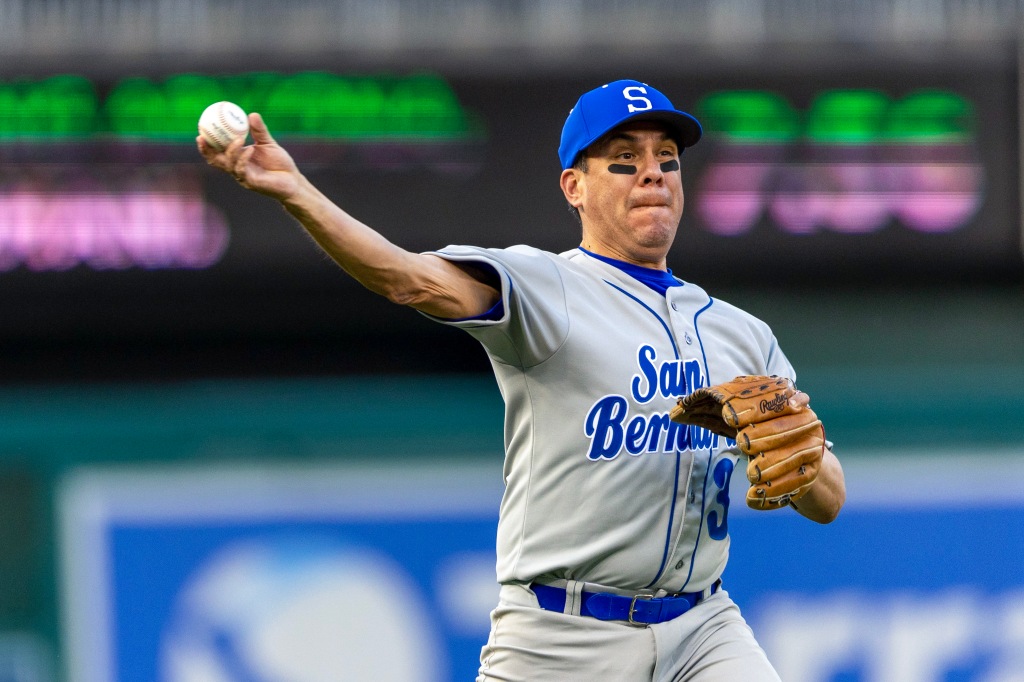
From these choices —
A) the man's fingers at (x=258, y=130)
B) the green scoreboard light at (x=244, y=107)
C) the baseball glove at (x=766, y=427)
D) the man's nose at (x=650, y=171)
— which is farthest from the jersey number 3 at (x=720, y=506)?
the green scoreboard light at (x=244, y=107)

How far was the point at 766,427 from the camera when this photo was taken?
271 centimetres

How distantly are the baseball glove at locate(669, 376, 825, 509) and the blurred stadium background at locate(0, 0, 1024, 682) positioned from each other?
2.77 metres

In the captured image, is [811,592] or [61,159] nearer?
[61,159]

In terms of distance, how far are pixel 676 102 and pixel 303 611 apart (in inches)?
89.6

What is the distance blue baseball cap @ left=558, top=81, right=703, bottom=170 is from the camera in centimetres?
299

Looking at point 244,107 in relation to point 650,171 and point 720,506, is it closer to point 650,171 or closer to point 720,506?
point 650,171

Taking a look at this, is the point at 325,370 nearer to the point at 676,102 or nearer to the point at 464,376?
the point at 464,376

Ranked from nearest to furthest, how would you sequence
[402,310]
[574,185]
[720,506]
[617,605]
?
[617,605] < [720,506] < [574,185] < [402,310]

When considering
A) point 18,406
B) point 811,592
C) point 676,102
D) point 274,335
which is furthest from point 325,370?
point 811,592

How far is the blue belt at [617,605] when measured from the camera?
9.27 ft

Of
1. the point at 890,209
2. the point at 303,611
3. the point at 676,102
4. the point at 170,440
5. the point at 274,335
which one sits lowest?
the point at 303,611

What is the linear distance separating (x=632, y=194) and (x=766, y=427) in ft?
1.84

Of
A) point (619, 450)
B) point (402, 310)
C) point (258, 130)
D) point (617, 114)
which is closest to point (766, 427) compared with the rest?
point (619, 450)

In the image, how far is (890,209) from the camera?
18.4ft
